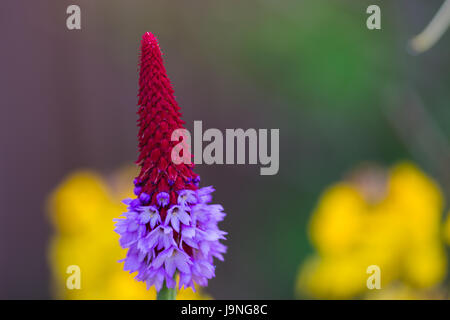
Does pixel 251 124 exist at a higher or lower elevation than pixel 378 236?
higher

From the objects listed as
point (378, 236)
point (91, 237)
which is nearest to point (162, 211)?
point (91, 237)

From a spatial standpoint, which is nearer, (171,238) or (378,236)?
(171,238)

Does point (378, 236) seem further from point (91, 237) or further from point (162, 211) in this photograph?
point (162, 211)

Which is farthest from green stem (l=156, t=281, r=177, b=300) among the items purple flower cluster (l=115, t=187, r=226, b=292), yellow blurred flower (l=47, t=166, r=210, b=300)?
yellow blurred flower (l=47, t=166, r=210, b=300)

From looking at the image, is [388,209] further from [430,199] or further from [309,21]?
[309,21]

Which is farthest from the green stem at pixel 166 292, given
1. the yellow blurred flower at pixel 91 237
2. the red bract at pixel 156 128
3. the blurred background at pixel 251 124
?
the blurred background at pixel 251 124

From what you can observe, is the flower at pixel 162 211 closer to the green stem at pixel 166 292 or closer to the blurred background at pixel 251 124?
the green stem at pixel 166 292

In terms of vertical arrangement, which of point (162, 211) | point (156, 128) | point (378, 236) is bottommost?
point (378, 236)
